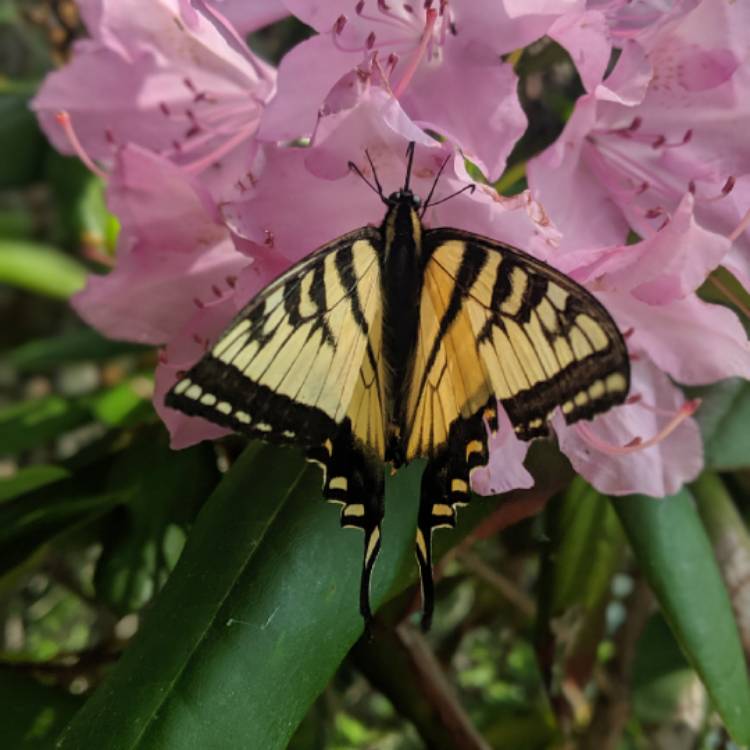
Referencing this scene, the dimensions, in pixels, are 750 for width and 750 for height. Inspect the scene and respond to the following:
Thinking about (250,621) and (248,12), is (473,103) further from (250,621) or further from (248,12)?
(250,621)

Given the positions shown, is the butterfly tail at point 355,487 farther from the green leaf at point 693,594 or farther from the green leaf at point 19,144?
the green leaf at point 19,144

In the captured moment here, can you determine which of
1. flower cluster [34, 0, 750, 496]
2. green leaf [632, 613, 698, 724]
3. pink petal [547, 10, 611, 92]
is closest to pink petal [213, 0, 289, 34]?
flower cluster [34, 0, 750, 496]

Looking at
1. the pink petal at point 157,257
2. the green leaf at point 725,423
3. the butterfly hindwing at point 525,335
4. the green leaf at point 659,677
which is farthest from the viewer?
the green leaf at point 659,677

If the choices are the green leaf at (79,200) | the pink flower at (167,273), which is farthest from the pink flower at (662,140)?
the green leaf at (79,200)

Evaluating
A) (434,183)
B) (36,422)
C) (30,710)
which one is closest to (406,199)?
(434,183)

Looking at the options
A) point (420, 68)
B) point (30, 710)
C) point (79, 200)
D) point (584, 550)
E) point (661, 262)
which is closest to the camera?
point (661, 262)

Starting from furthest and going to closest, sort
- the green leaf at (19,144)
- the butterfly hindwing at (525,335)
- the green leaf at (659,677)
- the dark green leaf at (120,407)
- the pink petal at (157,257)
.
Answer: the green leaf at (19,144)
the green leaf at (659,677)
the dark green leaf at (120,407)
the pink petal at (157,257)
the butterfly hindwing at (525,335)

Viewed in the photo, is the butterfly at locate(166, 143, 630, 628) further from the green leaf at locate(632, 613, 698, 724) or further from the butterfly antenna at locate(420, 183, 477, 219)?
the green leaf at locate(632, 613, 698, 724)
